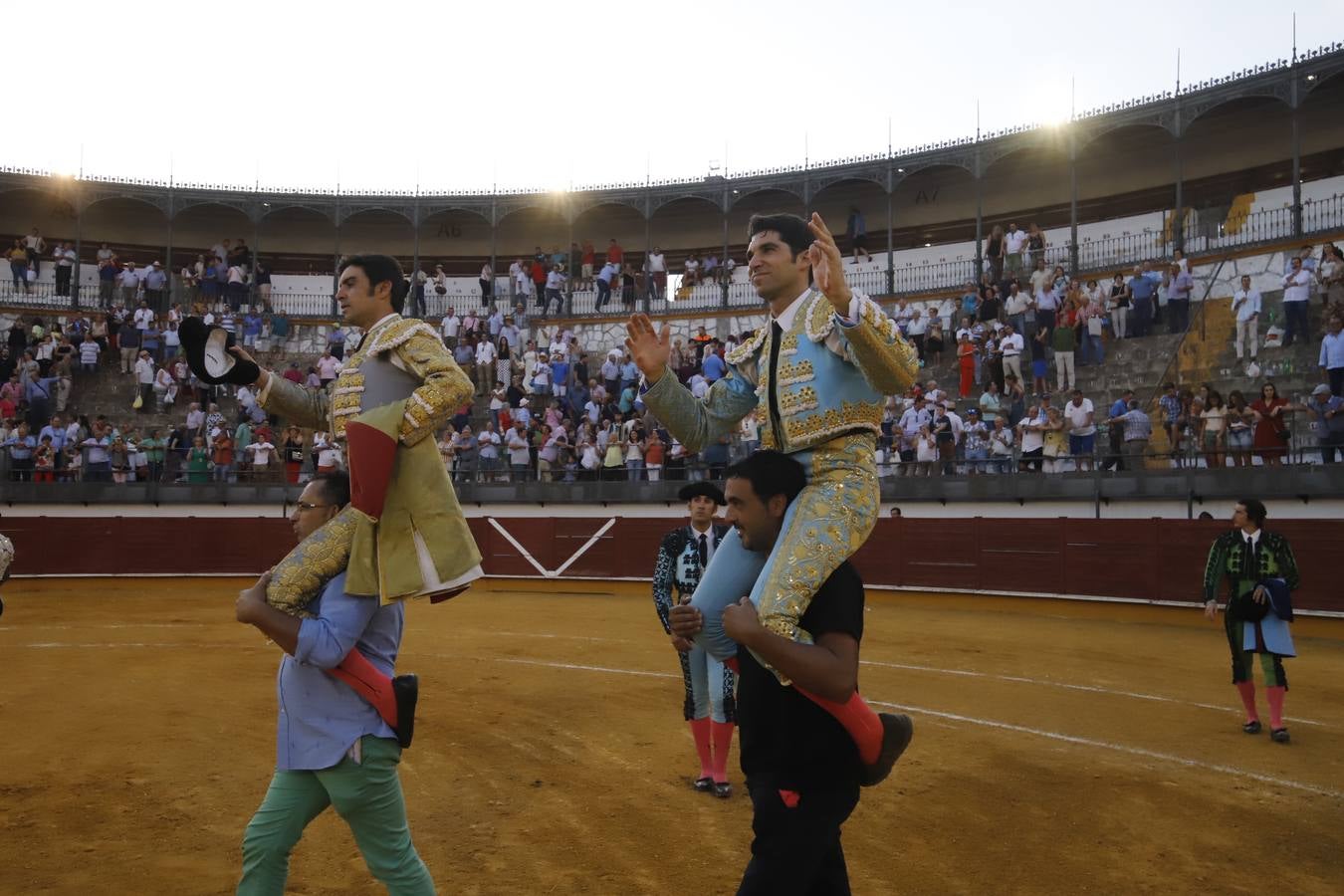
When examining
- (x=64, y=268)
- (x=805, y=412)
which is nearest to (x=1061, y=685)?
(x=805, y=412)

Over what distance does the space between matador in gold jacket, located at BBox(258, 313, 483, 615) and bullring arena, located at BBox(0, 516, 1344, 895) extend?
1717mm

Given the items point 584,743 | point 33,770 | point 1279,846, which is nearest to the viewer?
point 1279,846

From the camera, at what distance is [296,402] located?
10.8 ft

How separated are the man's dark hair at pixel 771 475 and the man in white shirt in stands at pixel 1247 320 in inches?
613

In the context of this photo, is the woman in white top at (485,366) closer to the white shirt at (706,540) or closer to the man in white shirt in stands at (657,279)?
the man in white shirt in stands at (657,279)

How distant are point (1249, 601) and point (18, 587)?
16.4m

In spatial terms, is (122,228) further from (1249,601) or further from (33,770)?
(1249,601)

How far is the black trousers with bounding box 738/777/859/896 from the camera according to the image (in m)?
2.31

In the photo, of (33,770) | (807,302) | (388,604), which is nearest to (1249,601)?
(807,302)

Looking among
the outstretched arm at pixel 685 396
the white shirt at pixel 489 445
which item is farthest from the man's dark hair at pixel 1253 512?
the white shirt at pixel 489 445

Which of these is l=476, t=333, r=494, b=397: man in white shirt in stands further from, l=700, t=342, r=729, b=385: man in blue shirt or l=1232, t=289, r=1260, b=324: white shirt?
l=1232, t=289, r=1260, b=324: white shirt

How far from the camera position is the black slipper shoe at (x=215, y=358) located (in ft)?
10.0

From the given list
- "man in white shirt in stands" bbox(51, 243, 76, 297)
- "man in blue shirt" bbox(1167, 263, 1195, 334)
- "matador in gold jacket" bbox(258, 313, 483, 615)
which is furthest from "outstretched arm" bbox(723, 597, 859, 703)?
"man in white shirt in stands" bbox(51, 243, 76, 297)

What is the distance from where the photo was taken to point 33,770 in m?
5.39
